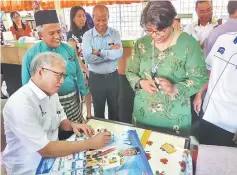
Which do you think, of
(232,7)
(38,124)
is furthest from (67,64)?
(232,7)

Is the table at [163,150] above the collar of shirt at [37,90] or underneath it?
underneath

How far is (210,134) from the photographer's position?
1637 millimetres

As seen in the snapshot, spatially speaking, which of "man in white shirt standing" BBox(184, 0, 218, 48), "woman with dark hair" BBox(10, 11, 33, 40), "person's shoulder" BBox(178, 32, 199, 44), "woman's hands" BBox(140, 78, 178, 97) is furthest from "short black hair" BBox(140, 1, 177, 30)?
"woman with dark hair" BBox(10, 11, 33, 40)

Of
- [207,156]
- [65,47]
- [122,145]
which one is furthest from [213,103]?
[65,47]

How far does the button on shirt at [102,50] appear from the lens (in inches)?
84.4

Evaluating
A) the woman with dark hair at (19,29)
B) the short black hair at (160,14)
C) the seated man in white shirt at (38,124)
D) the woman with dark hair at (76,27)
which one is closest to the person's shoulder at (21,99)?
the seated man in white shirt at (38,124)

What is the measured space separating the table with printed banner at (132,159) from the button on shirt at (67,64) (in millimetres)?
607

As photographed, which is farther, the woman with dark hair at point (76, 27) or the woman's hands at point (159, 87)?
the woman with dark hair at point (76, 27)

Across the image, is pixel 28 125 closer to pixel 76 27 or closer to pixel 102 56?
pixel 102 56

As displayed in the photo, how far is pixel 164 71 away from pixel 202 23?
1572 mm

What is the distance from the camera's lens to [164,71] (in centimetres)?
130

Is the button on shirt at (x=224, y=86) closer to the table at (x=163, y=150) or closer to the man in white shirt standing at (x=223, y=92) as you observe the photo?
the man in white shirt standing at (x=223, y=92)

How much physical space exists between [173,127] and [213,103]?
1.05 feet

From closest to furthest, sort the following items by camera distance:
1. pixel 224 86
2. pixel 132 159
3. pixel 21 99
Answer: pixel 132 159 < pixel 21 99 < pixel 224 86
